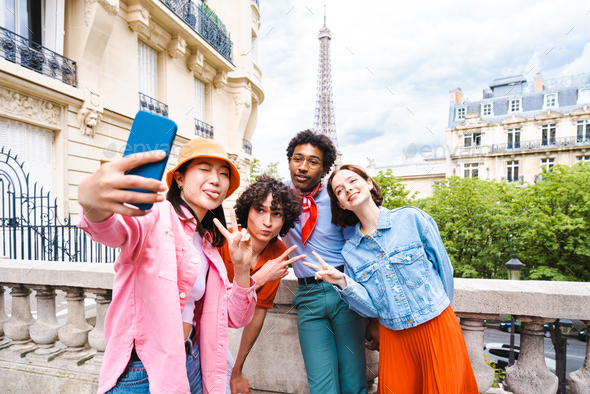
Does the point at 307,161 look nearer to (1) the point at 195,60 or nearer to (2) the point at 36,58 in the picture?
(2) the point at 36,58

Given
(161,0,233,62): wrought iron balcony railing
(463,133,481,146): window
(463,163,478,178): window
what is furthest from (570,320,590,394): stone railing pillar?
(463,133,481,146): window

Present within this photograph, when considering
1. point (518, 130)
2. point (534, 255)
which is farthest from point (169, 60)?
point (518, 130)

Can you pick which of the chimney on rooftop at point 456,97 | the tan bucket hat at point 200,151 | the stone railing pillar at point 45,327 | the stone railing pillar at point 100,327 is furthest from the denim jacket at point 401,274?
the chimney on rooftop at point 456,97

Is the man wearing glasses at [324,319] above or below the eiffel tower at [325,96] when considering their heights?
below

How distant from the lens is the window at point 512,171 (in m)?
32.0

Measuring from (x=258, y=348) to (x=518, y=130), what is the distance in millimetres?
39426

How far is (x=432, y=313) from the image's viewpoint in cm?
194

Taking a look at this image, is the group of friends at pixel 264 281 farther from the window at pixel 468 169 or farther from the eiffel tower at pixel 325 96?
the eiffel tower at pixel 325 96

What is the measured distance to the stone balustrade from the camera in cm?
227

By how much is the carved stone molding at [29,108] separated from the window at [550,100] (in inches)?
1742

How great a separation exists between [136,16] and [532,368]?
1293 cm

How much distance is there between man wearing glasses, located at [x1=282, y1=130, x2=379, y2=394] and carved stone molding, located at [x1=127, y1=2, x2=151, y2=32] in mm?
10975

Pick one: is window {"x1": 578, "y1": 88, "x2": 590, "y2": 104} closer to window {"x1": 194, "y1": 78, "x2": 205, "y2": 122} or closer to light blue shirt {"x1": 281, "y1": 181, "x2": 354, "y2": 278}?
window {"x1": 194, "y1": 78, "x2": 205, "y2": 122}

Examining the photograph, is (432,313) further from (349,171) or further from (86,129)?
(86,129)
